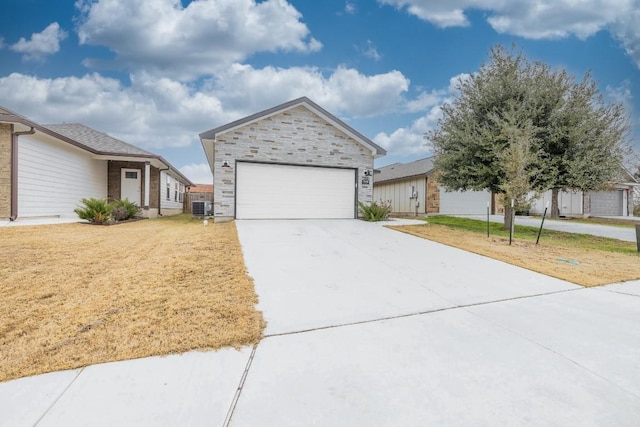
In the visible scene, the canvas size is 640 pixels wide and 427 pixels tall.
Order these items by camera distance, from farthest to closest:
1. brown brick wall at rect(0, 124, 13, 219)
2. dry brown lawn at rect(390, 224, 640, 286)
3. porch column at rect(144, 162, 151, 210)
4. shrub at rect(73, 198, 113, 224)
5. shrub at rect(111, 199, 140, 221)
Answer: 1. porch column at rect(144, 162, 151, 210)
2. shrub at rect(111, 199, 140, 221)
3. shrub at rect(73, 198, 113, 224)
4. brown brick wall at rect(0, 124, 13, 219)
5. dry brown lawn at rect(390, 224, 640, 286)

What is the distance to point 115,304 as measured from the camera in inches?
139

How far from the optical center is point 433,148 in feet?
43.9

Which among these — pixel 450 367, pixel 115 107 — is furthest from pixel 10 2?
pixel 450 367

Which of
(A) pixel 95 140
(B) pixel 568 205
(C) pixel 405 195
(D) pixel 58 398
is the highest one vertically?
(A) pixel 95 140

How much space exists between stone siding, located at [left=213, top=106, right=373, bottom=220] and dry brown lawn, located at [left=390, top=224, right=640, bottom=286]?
5.51 metres

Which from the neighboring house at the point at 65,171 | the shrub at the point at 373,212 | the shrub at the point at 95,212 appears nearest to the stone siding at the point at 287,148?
the shrub at the point at 373,212

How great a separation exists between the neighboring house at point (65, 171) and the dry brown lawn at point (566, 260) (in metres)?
12.8

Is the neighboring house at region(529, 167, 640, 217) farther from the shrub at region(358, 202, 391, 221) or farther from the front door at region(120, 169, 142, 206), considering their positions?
the front door at region(120, 169, 142, 206)

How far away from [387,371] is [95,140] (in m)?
17.4

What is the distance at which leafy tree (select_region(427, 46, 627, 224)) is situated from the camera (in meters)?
10.8

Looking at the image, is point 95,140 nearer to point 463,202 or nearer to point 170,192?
point 170,192

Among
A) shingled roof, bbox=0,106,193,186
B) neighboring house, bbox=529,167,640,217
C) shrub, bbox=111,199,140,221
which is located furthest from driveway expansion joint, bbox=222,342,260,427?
neighboring house, bbox=529,167,640,217

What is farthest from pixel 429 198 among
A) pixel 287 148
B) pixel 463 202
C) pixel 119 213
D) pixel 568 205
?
pixel 119 213

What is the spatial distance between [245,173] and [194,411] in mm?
10955
